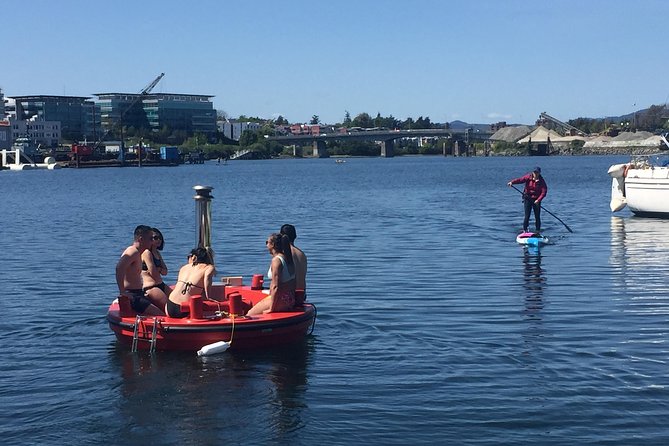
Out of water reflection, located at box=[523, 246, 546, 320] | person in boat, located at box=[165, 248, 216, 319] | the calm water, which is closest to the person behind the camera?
the calm water

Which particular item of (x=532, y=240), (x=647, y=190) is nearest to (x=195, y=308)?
(x=532, y=240)

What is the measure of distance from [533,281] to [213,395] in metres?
11.2

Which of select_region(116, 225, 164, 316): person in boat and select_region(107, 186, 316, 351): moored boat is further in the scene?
select_region(116, 225, 164, 316): person in boat

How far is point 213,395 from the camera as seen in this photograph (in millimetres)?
13492

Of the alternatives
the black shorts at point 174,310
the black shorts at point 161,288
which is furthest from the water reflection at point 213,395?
Result: the black shorts at point 161,288

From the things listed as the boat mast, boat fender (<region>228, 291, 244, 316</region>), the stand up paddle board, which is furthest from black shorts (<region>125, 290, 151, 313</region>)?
the stand up paddle board

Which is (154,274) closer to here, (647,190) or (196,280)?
(196,280)

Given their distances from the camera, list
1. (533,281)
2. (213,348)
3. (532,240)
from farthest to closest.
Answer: (532,240) → (533,281) → (213,348)

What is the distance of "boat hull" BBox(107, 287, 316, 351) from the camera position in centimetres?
1524

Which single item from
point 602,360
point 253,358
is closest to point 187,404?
point 253,358

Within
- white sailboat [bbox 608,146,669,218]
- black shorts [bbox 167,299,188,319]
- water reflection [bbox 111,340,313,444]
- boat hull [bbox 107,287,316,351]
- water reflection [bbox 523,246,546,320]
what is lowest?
water reflection [bbox 111,340,313,444]

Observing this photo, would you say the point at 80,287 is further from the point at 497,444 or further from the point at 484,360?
the point at 497,444

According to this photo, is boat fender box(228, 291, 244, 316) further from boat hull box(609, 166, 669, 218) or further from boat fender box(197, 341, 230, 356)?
boat hull box(609, 166, 669, 218)

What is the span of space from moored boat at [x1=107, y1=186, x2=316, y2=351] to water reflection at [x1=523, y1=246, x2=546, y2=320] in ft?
15.8
